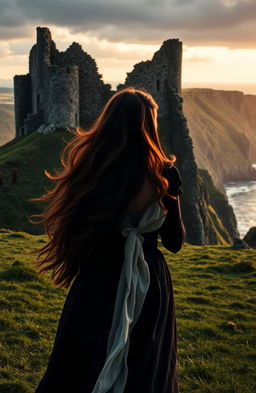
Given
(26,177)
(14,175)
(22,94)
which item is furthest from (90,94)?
(14,175)

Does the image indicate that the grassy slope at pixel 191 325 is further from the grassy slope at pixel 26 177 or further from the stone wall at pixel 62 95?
the stone wall at pixel 62 95

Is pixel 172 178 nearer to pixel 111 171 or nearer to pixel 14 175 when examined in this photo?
pixel 111 171

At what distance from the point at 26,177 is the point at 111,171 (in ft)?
95.9

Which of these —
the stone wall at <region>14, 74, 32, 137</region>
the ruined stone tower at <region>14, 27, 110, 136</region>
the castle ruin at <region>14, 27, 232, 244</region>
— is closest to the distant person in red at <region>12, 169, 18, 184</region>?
the castle ruin at <region>14, 27, 232, 244</region>

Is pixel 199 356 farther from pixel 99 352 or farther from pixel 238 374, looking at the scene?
pixel 99 352

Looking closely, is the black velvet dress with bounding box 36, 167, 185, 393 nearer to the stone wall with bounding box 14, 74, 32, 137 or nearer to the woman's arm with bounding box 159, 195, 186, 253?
the woman's arm with bounding box 159, 195, 186, 253

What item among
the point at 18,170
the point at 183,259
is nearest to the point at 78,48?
the point at 18,170

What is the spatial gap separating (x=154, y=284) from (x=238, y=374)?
14.5 ft

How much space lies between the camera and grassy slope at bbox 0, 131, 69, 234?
28109 millimetres

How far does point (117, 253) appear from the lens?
15.6 ft

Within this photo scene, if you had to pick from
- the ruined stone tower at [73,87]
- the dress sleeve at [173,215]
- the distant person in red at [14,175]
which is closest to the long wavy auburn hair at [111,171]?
the dress sleeve at [173,215]

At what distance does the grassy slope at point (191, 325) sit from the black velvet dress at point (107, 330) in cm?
241

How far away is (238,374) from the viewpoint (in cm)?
823

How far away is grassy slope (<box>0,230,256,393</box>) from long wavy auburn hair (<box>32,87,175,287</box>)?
3359 mm
